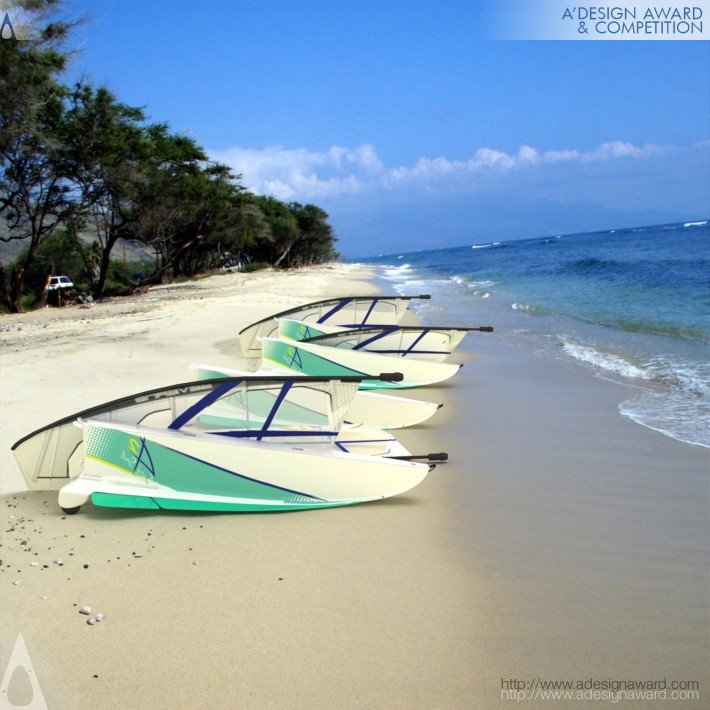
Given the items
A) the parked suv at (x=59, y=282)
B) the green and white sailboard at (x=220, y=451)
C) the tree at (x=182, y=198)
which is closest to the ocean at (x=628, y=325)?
the green and white sailboard at (x=220, y=451)

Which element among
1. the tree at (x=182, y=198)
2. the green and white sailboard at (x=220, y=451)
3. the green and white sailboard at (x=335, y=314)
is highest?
the tree at (x=182, y=198)

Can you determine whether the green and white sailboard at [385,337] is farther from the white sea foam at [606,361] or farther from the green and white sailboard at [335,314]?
the white sea foam at [606,361]

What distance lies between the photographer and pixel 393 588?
4.41 metres

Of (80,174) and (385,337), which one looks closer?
(385,337)

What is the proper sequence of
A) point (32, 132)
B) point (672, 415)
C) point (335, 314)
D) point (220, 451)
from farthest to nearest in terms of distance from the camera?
point (32, 132)
point (335, 314)
point (672, 415)
point (220, 451)

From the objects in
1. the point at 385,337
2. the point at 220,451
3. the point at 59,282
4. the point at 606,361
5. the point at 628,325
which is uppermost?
the point at 59,282

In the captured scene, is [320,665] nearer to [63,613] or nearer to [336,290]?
[63,613]

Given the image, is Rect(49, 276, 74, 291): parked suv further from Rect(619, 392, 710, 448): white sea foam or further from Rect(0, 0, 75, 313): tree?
Rect(619, 392, 710, 448): white sea foam

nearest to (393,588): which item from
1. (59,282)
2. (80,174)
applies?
(80,174)

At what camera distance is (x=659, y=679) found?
3520mm

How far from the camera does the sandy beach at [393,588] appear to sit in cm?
357

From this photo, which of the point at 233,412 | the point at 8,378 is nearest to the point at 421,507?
the point at 233,412

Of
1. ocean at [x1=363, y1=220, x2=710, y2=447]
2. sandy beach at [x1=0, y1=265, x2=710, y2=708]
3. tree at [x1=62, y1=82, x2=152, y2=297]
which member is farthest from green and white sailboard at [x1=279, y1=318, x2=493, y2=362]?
tree at [x1=62, y1=82, x2=152, y2=297]

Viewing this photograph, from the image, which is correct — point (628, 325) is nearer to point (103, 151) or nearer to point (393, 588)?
point (393, 588)
